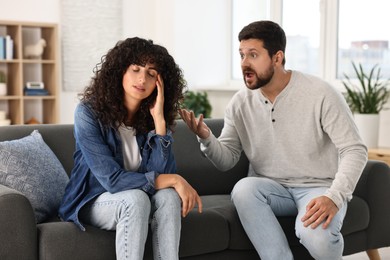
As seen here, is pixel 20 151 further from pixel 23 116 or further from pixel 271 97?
pixel 23 116

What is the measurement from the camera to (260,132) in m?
2.90

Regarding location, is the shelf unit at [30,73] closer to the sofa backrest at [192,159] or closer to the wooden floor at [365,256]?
the sofa backrest at [192,159]

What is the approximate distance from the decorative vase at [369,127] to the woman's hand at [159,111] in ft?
7.58

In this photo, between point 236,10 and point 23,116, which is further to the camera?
point 236,10

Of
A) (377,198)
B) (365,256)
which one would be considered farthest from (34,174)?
(365,256)

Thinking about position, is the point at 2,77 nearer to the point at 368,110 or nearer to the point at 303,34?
the point at 303,34

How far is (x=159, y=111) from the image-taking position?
100 inches

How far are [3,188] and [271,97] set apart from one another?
3.97 ft

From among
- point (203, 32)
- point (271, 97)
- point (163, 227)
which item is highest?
point (203, 32)

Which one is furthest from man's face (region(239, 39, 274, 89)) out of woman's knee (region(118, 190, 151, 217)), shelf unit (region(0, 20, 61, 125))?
shelf unit (region(0, 20, 61, 125))

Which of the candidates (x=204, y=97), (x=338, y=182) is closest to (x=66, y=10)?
(x=204, y=97)

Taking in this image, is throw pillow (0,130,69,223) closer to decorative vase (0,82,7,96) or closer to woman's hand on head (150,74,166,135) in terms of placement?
woman's hand on head (150,74,166,135)

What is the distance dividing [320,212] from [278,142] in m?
0.45

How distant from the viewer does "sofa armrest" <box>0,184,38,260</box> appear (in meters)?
2.24
